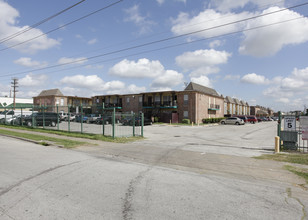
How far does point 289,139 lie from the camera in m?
10.3

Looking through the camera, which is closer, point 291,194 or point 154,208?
point 154,208

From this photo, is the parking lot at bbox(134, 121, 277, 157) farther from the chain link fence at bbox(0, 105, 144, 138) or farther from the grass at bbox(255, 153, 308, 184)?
the chain link fence at bbox(0, 105, 144, 138)

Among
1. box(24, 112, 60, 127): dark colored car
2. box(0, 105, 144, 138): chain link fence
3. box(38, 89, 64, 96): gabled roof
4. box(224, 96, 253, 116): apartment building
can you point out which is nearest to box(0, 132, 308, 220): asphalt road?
box(0, 105, 144, 138): chain link fence

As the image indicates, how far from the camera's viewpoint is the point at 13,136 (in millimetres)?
14656

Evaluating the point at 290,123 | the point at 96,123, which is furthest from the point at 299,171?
the point at 96,123

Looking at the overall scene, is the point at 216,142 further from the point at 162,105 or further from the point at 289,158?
the point at 162,105

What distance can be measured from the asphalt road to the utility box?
3946 millimetres

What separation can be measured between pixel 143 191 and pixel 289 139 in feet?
29.3

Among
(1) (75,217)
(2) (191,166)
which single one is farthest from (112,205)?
(2) (191,166)

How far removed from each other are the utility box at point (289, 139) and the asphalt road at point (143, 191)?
3946 millimetres

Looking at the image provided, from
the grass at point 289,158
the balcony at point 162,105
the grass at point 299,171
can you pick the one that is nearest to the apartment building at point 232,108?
the balcony at point 162,105

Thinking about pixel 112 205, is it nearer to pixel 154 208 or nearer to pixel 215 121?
pixel 154 208

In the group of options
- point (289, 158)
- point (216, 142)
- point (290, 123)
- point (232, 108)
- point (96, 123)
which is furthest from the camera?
point (232, 108)

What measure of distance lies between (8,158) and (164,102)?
34103 mm
